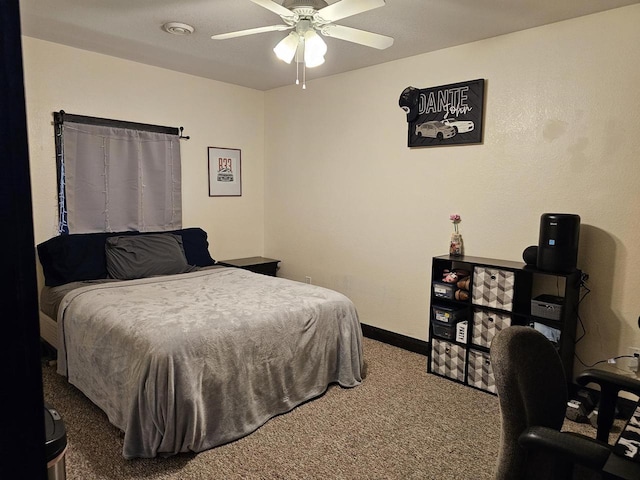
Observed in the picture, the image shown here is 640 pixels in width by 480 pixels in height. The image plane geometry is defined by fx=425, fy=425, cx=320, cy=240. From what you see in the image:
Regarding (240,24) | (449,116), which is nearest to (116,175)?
(240,24)

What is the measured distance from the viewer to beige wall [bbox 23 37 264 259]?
3.46 meters

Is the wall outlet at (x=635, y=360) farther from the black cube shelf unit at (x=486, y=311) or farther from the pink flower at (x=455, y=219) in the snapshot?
the pink flower at (x=455, y=219)

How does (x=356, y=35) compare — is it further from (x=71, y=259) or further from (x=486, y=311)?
(x=71, y=259)

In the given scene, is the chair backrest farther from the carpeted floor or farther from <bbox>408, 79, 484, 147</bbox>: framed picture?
<bbox>408, 79, 484, 147</bbox>: framed picture

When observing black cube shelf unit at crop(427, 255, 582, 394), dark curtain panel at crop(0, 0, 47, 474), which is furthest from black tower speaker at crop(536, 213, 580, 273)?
dark curtain panel at crop(0, 0, 47, 474)

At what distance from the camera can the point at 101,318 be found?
8.49ft

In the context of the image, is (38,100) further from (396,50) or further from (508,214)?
(508,214)

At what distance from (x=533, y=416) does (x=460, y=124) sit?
255 cm

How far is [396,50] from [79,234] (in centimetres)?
310

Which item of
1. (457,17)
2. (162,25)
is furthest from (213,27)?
(457,17)

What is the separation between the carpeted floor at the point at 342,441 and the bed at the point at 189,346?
98mm

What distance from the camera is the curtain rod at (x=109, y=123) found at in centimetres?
352

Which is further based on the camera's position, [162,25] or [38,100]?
[38,100]

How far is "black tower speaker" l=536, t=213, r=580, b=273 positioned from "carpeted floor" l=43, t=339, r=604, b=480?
3.43ft
